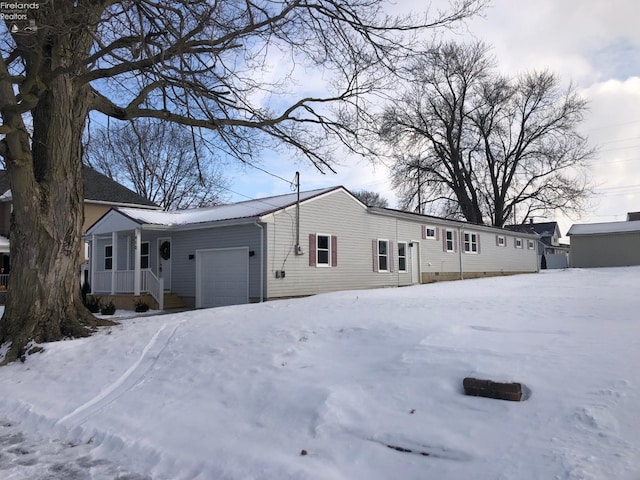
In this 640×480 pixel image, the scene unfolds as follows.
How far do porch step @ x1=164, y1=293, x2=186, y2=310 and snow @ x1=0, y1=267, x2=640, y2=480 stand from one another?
9.89m

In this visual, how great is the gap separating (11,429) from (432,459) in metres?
4.93

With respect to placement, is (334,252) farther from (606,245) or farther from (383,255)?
(606,245)

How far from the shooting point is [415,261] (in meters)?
23.5

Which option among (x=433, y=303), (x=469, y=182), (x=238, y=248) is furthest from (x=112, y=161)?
(x=433, y=303)

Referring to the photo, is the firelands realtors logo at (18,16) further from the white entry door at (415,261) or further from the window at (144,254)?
the white entry door at (415,261)

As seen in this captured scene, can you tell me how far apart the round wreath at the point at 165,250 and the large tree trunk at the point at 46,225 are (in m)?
8.84

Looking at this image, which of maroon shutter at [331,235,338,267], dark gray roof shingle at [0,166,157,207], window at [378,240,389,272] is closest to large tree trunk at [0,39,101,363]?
maroon shutter at [331,235,338,267]

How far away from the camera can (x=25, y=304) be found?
32.1 feet

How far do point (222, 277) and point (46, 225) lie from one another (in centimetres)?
834

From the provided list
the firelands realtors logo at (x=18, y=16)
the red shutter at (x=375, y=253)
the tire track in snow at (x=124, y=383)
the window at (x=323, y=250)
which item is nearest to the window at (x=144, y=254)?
the window at (x=323, y=250)

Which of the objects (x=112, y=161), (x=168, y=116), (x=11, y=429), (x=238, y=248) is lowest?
(x=11, y=429)

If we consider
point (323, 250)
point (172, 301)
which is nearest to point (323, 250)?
point (323, 250)

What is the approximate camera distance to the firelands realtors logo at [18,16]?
807cm

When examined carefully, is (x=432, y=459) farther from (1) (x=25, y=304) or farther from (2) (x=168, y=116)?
(2) (x=168, y=116)
